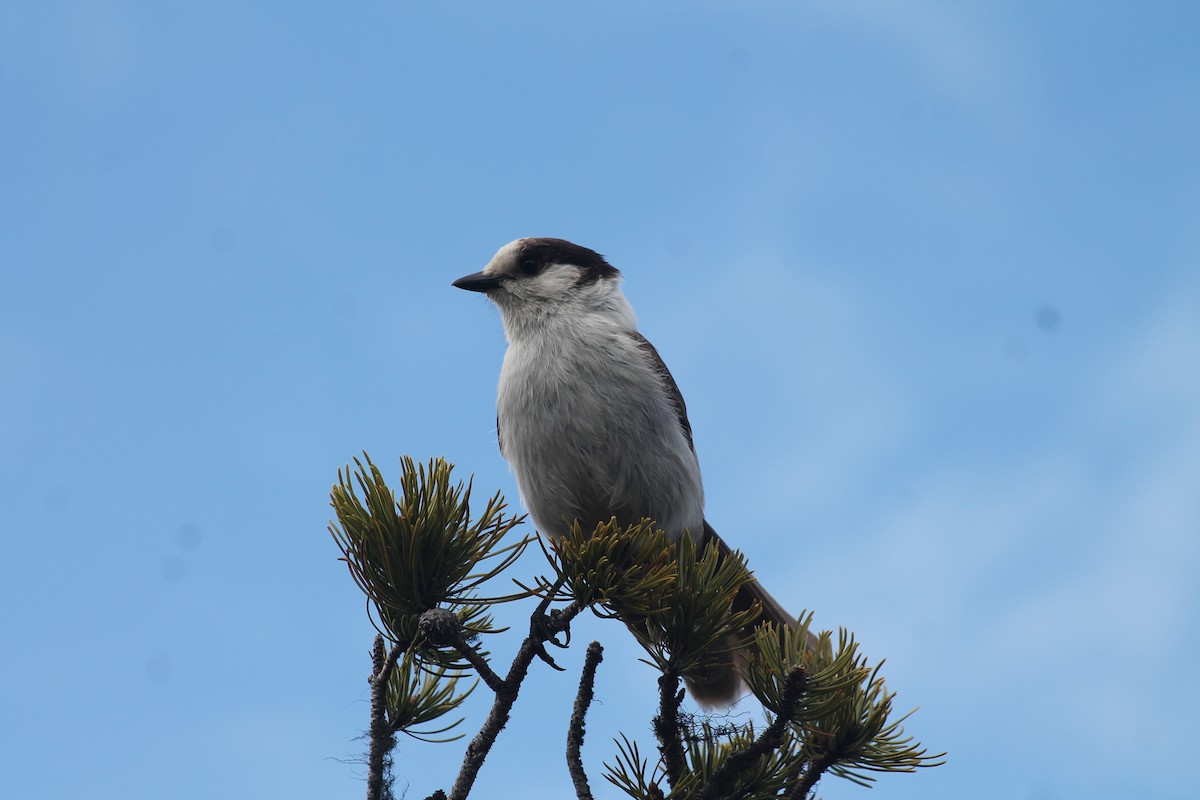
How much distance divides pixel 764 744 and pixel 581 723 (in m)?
0.54

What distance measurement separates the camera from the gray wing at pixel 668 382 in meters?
4.70

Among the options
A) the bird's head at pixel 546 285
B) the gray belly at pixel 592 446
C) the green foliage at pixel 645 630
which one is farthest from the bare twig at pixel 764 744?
the bird's head at pixel 546 285

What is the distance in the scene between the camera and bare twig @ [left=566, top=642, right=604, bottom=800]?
305 cm

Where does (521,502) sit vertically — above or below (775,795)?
above

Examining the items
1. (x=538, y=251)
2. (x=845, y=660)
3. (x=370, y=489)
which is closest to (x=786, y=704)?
(x=845, y=660)

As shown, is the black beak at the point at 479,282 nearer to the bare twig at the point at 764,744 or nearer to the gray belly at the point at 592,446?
the gray belly at the point at 592,446

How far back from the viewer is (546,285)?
5.06 meters

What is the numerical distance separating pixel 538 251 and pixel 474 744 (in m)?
2.86

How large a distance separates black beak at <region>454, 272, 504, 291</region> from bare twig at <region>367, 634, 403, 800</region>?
7.69 ft

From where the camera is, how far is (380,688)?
9.63ft

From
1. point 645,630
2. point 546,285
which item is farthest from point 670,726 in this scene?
point 546,285

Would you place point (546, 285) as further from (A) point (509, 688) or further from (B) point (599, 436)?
(A) point (509, 688)

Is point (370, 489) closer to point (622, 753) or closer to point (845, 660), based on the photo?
point (622, 753)

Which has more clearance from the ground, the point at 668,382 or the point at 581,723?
the point at 668,382
